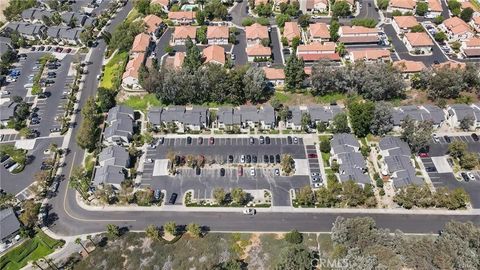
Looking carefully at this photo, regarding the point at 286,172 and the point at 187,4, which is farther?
the point at 187,4

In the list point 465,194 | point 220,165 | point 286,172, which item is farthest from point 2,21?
point 465,194

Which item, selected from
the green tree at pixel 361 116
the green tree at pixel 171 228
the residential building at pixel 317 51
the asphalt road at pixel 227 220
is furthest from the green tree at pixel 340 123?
the green tree at pixel 171 228

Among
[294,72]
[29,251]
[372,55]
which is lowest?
[29,251]

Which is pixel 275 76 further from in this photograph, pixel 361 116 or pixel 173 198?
pixel 173 198

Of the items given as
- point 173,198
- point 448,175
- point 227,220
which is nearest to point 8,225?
point 173,198

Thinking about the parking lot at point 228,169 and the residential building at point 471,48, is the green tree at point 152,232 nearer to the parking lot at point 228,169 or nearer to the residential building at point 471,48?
the parking lot at point 228,169

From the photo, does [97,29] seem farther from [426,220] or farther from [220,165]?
[426,220]
